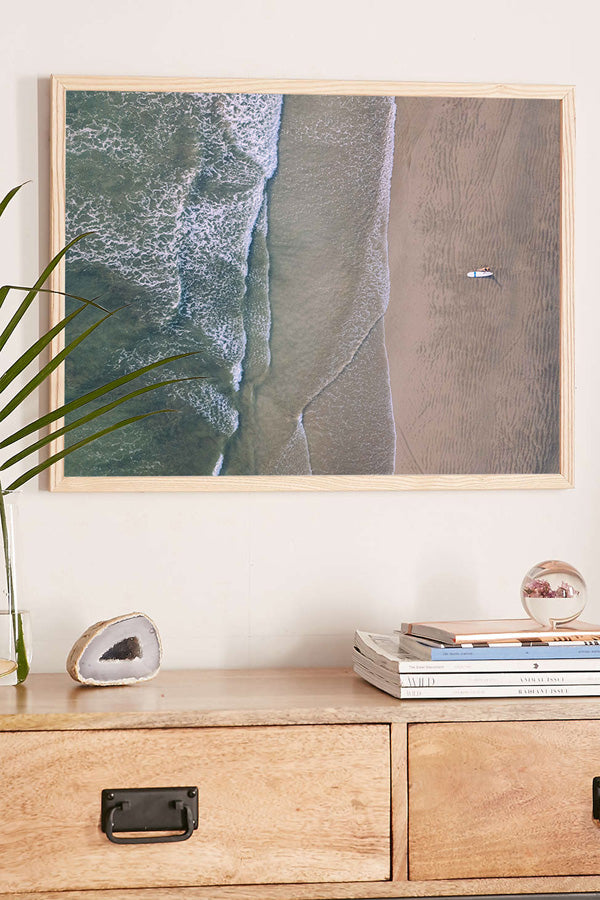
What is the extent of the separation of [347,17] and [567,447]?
839 millimetres

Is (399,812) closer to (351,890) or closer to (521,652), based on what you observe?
(351,890)

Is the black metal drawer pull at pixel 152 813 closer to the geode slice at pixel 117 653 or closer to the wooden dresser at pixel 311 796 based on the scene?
the wooden dresser at pixel 311 796

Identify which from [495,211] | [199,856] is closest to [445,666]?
[199,856]

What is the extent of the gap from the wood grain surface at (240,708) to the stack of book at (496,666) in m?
0.02

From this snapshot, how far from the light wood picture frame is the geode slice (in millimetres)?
262

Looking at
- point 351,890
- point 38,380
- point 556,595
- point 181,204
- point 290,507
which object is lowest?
point 351,890

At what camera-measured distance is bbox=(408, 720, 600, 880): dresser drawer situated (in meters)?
1.06

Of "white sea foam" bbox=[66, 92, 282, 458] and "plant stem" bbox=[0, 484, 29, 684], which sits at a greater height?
"white sea foam" bbox=[66, 92, 282, 458]

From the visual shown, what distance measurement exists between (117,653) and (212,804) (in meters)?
0.27

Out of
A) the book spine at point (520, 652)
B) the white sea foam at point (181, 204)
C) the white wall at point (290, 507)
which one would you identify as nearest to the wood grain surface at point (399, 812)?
the book spine at point (520, 652)

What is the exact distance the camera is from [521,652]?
1122 mm

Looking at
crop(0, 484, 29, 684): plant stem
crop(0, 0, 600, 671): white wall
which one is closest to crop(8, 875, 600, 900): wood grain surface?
crop(0, 484, 29, 684): plant stem

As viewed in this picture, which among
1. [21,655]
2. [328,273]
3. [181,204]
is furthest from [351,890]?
[181,204]

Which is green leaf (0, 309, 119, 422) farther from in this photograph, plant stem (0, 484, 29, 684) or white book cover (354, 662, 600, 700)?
white book cover (354, 662, 600, 700)
